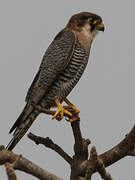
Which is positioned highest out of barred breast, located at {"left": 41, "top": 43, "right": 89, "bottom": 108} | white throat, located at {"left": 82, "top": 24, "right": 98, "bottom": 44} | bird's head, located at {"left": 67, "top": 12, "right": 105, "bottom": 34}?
bird's head, located at {"left": 67, "top": 12, "right": 105, "bottom": 34}

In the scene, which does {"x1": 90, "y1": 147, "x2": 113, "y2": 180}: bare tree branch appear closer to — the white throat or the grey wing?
the grey wing

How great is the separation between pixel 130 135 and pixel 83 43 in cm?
198

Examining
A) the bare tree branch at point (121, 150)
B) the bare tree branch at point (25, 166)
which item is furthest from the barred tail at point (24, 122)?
the bare tree branch at point (121, 150)

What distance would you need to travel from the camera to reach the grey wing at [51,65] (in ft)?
19.4

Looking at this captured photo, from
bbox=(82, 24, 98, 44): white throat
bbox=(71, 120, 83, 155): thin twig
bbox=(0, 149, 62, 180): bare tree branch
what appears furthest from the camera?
bbox=(82, 24, 98, 44): white throat

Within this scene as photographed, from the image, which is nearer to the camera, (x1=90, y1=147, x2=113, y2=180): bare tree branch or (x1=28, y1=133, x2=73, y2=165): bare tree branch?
(x1=90, y1=147, x2=113, y2=180): bare tree branch

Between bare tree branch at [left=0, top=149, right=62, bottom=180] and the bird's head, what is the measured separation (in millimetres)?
2600

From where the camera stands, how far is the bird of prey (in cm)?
586

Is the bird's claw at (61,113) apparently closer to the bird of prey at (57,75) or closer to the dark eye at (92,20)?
the bird of prey at (57,75)

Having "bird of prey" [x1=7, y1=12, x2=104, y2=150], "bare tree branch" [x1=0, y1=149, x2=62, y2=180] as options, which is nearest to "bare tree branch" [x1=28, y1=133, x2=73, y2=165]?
"bird of prey" [x1=7, y1=12, x2=104, y2=150]

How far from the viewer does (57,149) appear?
18.1 ft

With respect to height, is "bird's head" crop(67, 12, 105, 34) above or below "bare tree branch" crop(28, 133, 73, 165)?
above

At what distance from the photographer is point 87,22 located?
21.2ft

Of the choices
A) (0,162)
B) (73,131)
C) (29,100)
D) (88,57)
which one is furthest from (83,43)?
(0,162)
